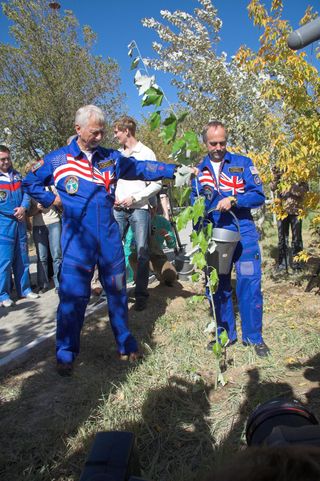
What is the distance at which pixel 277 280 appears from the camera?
6031 millimetres

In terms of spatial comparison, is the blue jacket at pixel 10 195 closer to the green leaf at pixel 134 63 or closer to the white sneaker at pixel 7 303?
the white sneaker at pixel 7 303

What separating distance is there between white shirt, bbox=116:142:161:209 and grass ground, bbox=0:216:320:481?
1471 millimetres

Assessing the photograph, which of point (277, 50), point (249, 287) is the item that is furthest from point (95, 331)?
point (277, 50)

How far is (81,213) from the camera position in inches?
130

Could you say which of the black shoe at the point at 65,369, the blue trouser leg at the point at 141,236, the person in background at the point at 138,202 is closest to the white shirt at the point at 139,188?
the person in background at the point at 138,202

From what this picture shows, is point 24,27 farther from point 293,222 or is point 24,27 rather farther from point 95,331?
point 95,331

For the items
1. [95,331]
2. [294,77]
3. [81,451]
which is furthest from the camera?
[95,331]

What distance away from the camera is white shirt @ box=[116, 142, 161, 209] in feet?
15.1

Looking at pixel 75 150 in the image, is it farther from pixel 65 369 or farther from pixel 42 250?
pixel 42 250

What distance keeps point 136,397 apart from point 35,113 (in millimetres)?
14086

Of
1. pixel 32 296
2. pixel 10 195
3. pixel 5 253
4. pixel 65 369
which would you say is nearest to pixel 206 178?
pixel 65 369

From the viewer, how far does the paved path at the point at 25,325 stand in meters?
3.92

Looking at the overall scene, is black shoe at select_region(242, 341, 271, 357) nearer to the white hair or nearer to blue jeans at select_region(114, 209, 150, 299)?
blue jeans at select_region(114, 209, 150, 299)

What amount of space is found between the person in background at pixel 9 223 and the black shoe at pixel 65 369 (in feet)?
8.93
